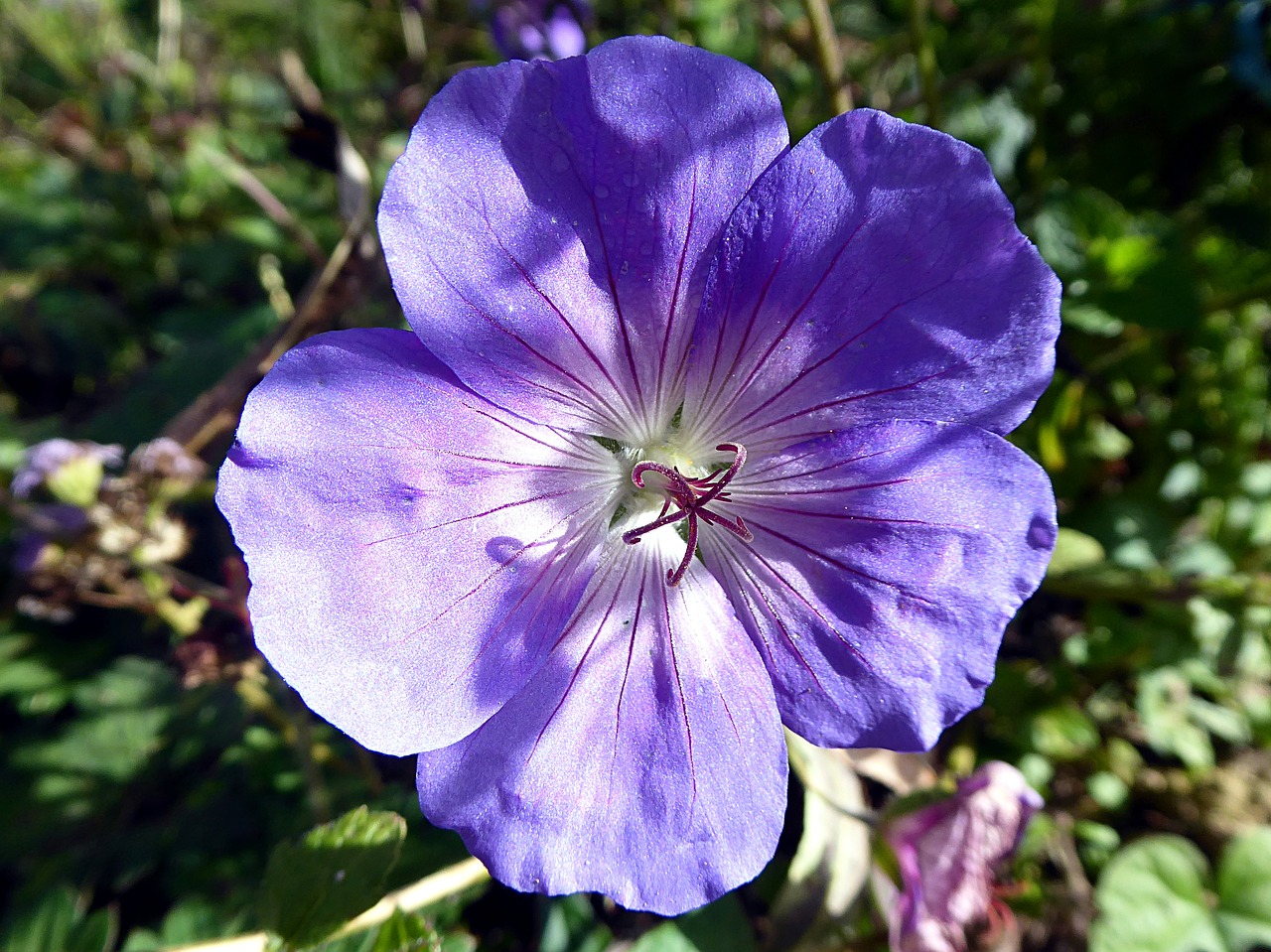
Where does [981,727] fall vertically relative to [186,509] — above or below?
below

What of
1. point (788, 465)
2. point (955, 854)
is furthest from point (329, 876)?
point (955, 854)

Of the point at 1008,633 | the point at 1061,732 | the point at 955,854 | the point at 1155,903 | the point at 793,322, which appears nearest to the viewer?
the point at 793,322

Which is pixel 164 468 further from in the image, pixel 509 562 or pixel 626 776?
pixel 626 776

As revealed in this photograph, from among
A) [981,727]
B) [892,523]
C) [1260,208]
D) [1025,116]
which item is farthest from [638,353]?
[1260,208]

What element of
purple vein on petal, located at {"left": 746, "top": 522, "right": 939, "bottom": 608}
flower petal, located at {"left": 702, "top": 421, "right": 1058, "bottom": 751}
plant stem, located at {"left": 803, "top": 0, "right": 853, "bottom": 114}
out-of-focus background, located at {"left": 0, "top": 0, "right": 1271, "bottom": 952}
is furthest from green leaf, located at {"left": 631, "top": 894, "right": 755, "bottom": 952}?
plant stem, located at {"left": 803, "top": 0, "right": 853, "bottom": 114}

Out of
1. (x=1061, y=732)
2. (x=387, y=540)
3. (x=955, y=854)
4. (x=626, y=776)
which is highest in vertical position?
(x=387, y=540)

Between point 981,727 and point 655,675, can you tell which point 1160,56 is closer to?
point 981,727

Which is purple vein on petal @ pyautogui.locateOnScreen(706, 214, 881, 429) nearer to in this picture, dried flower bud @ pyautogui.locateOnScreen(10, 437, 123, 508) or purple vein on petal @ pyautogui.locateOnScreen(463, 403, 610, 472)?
purple vein on petal @ pyautogui.locateOnScreen(463, 403, 610, 472)

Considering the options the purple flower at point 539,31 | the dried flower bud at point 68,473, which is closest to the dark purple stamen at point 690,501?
the dried flower bud at point 68,473
